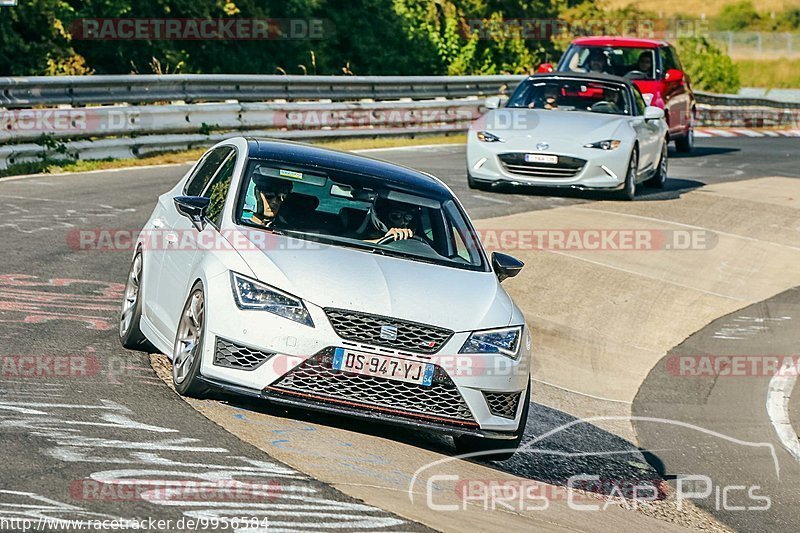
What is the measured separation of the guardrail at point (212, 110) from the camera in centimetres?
1819

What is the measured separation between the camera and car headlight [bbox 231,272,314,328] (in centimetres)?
724

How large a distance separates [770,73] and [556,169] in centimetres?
5667

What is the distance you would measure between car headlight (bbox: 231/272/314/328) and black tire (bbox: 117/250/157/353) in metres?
1.71

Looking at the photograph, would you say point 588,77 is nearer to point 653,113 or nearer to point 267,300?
point 653,113

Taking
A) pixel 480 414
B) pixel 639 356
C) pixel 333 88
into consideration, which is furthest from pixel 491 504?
pixel 333 88

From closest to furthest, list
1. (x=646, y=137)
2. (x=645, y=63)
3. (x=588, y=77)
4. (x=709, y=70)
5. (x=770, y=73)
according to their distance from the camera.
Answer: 1. (x=646, y=137)
2. (x=588, y=77)
3. (x=645, y=63)
4. (x=709, y=70)
5. (x=770, y=73)

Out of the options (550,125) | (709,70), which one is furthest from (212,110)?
(709,70)

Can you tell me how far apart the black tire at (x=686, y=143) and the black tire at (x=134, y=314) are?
18273mm

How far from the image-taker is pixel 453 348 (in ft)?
24.2

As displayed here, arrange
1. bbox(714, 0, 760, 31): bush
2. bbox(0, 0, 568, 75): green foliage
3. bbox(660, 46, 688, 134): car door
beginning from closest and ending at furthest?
bbox(660, 46, 688, 134): car door < bbox(0, 0, 568, 75): green foliage < bbox(714, 0, 760, 31): bush

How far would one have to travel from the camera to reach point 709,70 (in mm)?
48750

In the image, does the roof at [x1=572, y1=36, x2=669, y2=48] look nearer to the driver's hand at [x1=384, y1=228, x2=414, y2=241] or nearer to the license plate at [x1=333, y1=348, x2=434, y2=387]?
the driver's hand at [x1=384, y1=228, x2=414, y2=241]

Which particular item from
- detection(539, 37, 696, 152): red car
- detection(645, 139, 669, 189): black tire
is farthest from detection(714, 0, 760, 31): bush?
detection(645, 139, 669, 189): black tire

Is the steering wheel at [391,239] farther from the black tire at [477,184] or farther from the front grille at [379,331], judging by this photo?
the black tire at [477,184]
